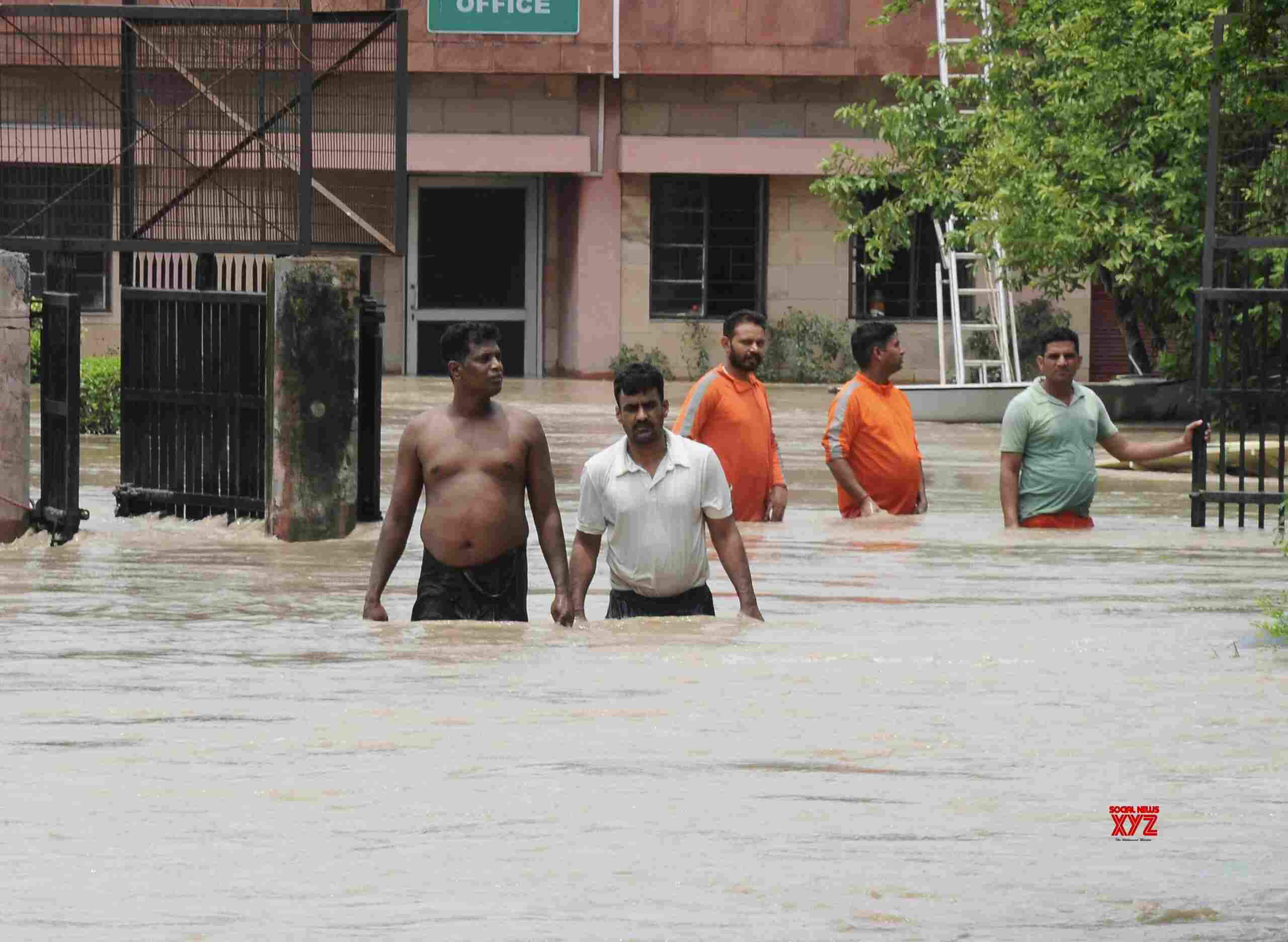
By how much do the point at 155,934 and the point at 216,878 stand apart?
50 cm

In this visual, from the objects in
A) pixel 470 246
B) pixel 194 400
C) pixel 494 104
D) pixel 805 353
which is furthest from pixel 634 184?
pixel 194 400

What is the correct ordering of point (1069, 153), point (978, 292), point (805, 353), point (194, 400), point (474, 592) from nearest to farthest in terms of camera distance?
point (474, 592), point (194, 400), point (1069, 153), point (978, 292), point (805, 353)

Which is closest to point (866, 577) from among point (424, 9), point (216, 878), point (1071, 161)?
point (216, 878)

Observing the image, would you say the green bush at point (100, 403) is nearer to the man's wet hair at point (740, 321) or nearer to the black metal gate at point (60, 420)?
the black metal gate at point (60, 420)

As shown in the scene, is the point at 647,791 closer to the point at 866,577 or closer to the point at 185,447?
the point at 866,577

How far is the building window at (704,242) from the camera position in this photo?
3391 centimetres

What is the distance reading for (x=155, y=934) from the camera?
223 inches

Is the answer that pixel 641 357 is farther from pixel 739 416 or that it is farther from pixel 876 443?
pixel 739 416

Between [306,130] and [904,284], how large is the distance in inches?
801

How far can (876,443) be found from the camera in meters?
13.7

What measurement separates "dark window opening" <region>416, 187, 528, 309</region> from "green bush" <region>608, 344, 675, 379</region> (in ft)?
6.70

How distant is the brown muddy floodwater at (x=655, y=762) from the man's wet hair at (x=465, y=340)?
42.0 inches

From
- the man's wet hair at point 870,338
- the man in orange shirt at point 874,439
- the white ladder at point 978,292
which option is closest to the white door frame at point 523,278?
the white ladder at point 978,292

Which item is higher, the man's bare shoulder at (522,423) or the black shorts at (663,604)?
the man's bare shoulder at (522,423)
